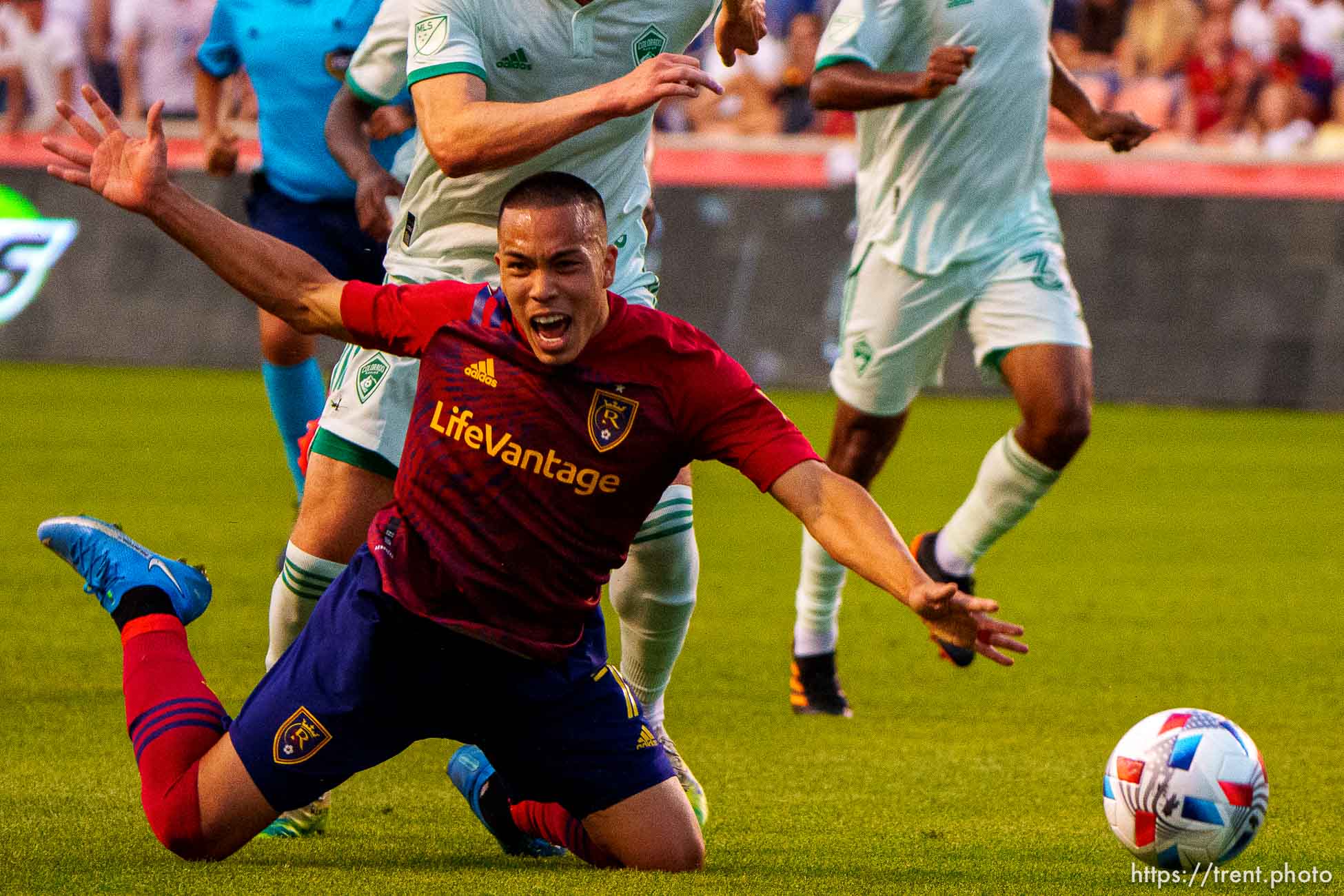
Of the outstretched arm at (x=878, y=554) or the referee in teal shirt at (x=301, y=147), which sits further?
the referee in teal shirt at (x=301, y=147)

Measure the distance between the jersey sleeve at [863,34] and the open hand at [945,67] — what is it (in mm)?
376

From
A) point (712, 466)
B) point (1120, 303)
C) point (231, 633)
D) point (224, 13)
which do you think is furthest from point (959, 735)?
point (1120, 303)

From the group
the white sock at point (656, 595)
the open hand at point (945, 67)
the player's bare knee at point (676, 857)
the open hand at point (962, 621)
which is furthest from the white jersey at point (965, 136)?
the open hand at point (962, 621)

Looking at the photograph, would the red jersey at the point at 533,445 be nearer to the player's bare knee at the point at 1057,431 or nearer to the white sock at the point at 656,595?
the white sock at the point at 656,595

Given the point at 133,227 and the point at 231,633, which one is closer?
the point at 231,633

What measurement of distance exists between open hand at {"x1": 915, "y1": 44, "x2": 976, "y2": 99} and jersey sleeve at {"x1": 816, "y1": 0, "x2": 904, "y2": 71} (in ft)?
1.23

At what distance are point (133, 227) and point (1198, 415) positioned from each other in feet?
27.1

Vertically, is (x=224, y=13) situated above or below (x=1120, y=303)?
above

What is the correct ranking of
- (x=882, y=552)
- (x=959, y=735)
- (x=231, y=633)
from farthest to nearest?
(x=231, y=633) → (x=959, y=735) → (x=882, y=552)

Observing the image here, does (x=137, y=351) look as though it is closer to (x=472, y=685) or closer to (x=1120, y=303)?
(x=1120, y=303)

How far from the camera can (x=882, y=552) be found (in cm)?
402

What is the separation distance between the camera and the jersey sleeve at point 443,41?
4.65 metres

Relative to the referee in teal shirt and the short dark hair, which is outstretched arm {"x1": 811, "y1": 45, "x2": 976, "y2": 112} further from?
the short dark hair

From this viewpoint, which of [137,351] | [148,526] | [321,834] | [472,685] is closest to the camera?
[472,685]
